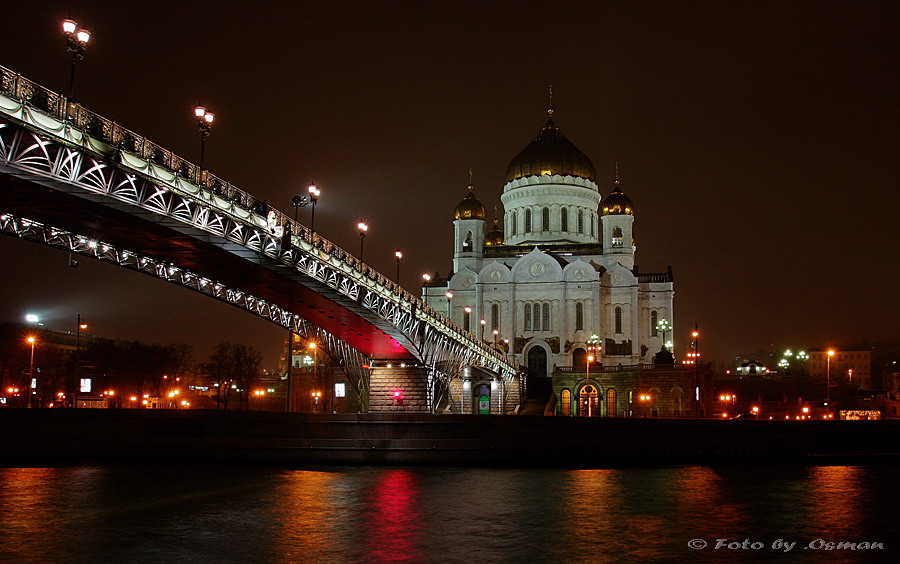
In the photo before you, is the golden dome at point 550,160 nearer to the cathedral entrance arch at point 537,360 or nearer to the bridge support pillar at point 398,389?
the cathedral entrance arch at point 537,360

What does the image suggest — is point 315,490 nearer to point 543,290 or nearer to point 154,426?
point 154,426

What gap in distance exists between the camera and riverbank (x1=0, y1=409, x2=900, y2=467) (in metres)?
44.4

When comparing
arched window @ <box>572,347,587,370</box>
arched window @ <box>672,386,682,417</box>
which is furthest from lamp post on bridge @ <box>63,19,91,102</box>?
arched window @ <box>572,347,587,370</box>

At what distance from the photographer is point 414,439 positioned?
4556 centimetres

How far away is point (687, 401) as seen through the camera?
275ft

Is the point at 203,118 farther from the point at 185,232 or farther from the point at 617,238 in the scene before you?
the point at 617,238

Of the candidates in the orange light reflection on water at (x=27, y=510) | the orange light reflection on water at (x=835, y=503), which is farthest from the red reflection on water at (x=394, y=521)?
the orange light reflection on water at (x=835, y=503)

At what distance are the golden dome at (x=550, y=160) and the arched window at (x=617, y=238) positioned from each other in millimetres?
7874

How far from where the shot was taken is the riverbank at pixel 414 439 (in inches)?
1748

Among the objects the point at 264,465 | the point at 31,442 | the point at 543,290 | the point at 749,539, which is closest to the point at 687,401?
the point at 543,290

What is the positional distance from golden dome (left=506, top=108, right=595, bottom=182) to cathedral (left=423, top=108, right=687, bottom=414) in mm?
114

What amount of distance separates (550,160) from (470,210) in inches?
417

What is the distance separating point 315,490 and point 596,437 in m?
16.2

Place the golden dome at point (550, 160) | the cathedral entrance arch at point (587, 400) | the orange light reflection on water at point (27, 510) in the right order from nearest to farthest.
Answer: the orange light reflection on water at point (27, 510), the cathedral entrance arch at point (587, 400), the golden dome at point (550, 160)
